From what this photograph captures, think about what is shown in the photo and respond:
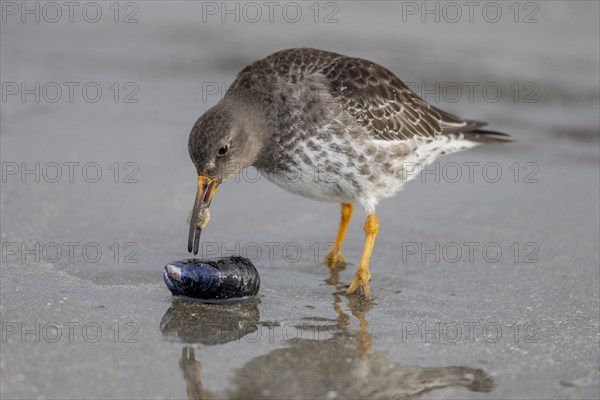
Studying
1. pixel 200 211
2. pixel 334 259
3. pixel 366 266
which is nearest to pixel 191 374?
pixel 200 211

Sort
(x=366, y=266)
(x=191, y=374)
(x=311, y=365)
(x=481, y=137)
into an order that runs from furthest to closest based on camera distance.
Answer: (x=481, y=137), (x=366, y=266), (x=311, y=365), (x=191, y=374)

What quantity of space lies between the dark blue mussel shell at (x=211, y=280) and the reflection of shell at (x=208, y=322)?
0.07m

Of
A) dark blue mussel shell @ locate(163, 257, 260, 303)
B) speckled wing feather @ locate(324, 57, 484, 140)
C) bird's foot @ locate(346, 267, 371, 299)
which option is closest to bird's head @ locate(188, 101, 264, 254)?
dark blue mussel shell @ locate(163, 257, 260, 303)

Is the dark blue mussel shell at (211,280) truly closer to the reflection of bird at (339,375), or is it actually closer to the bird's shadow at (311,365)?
the bird's shadow at (311,365)

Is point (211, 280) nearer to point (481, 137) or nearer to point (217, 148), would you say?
point (217, 148)

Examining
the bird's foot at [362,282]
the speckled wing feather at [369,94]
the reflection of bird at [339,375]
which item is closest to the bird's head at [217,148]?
the speckled wing feather at [369,94]

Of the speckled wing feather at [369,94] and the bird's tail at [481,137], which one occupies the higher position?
the speckled wing feather at [369,94]

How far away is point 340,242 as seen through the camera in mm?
7992

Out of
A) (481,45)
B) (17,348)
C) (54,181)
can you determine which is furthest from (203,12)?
(17,348)

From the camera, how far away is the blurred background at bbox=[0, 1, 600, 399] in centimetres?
555

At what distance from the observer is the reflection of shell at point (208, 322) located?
19.2 ft

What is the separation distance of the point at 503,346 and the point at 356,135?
7.73ft

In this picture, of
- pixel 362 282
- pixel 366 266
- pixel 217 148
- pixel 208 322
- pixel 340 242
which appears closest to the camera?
pixel 208 322

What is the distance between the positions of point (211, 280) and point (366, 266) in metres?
1.52
